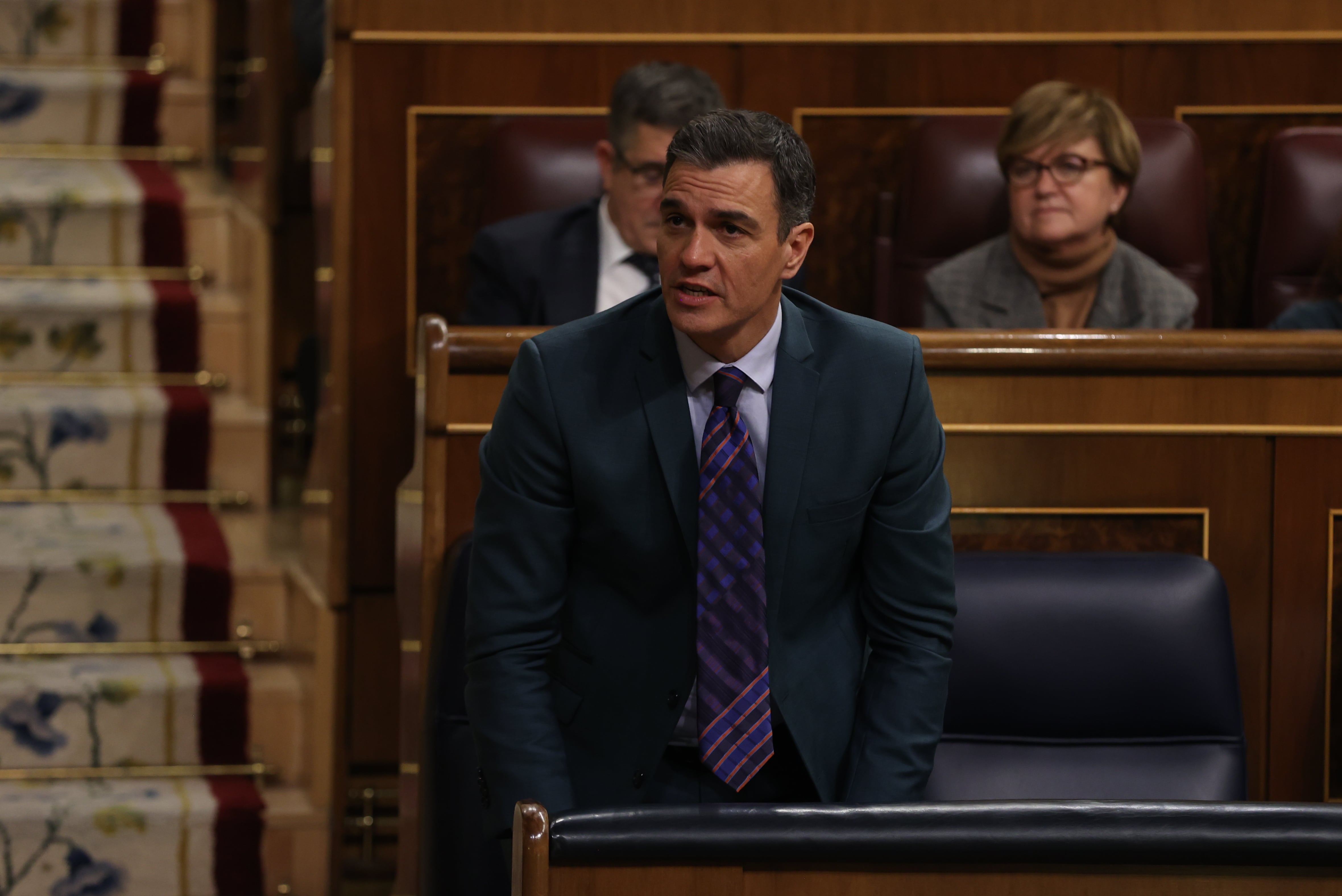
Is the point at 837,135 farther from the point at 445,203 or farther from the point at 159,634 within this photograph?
the point at 159,634

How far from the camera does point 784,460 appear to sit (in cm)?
84

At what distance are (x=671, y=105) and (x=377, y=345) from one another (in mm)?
387

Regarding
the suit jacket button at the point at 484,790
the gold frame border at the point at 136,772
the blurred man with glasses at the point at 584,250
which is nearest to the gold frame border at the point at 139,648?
the gold frame border at the point at 136,772

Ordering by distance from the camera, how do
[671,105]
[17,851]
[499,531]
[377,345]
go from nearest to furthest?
[499,531] < [671,105] < [17,851] < [377,345]

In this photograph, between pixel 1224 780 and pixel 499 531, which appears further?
pixel 1224 780

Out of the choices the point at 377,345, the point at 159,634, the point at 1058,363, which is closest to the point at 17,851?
the point at 159,634

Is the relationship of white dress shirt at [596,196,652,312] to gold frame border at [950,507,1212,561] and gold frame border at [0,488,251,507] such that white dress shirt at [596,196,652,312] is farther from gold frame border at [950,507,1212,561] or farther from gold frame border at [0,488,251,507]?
gold frame border at [0,488,251,507]

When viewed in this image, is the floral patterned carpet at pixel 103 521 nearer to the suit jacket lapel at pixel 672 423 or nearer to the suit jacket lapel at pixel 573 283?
the suit jacket lapel at pixel 573 283

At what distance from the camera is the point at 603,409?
0.84 metres

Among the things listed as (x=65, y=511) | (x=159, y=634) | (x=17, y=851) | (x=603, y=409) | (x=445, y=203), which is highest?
(x=445, y=203)

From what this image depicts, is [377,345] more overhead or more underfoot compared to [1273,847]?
more overhead

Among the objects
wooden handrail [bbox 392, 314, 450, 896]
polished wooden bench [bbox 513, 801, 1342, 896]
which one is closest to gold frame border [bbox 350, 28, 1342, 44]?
wooden handrail [bbox 392, 314, 450, 896]

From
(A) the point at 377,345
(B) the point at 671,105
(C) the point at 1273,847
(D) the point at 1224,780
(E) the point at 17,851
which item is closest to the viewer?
(C) the point at 1273,847

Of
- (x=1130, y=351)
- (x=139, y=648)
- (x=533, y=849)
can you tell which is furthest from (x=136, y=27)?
(x=533, y=849)
